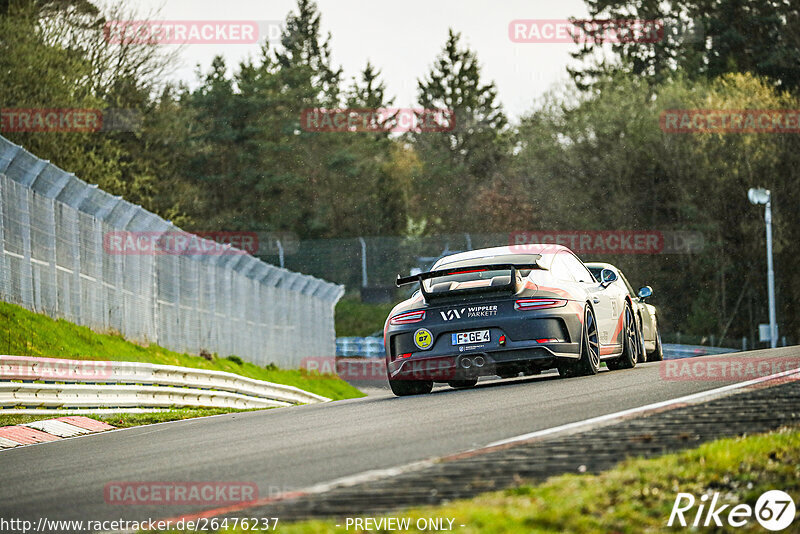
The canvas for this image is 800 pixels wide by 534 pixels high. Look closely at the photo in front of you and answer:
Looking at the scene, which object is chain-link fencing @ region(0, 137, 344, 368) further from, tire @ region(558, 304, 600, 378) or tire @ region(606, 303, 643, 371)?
tire @ region(558, 304, 600, 378)

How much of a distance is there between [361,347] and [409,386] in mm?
37899

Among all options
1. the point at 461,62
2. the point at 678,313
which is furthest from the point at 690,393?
the point at 461,62

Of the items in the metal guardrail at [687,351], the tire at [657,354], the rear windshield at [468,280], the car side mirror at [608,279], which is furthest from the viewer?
the metal guardrail at [687,351]

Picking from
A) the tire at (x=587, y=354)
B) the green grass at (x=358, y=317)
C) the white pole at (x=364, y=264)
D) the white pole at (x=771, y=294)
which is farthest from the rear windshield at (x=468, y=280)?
the green grass at (x=358, y=317)

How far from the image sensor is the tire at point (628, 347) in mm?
14828

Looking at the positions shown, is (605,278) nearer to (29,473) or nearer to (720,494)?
(29,473)

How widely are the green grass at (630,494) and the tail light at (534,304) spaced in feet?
18.3

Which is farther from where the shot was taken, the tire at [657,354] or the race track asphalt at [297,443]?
the tire at [657,354]

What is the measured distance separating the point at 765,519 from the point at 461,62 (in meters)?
92.6

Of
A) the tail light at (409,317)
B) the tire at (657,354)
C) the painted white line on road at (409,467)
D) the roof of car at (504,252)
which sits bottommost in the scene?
the tire at (657,354)

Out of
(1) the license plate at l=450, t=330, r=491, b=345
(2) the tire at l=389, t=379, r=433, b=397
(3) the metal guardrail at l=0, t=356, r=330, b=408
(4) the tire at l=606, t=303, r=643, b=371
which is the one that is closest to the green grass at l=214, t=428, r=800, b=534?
(1) the license plate at l=450, t=330, r=491, b=345

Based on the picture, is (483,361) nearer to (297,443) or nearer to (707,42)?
(297,443)

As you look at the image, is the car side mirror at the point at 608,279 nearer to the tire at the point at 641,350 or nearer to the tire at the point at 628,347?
the tire at the point at 628,347

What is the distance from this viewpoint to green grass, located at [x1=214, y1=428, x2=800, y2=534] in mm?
4836
